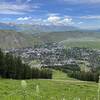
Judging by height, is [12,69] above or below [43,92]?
below

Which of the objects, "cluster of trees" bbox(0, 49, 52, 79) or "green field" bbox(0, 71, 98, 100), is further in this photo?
"cluster of trees" bbox(0, 49, 52, 79)

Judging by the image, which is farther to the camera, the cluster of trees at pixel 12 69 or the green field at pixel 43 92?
the cluster of trees at pixel 12 69

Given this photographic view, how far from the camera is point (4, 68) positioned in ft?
322

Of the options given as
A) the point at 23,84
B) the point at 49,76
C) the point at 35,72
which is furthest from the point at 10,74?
the point at 23,84

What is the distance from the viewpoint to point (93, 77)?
143m

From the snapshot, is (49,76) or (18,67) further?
(49,76)

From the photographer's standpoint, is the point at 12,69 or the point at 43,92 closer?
the point at 43,92

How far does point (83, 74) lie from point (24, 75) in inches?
1911

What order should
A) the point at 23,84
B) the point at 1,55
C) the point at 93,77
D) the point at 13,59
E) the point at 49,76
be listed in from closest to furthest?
1. the point at 23,84
2. the point at 1,55
3. the point at 13,59
4. the point at 49,76
5. the point at 93,77

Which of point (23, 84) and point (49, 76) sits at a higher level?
point (23, 84)

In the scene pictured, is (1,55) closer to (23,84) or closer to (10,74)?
(10,74)

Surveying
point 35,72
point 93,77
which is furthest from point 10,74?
point 93,77

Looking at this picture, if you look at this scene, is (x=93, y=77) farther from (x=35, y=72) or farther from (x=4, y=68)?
(x=4, y=68)

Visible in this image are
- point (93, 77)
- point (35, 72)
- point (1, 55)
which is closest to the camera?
point (1, 55)
